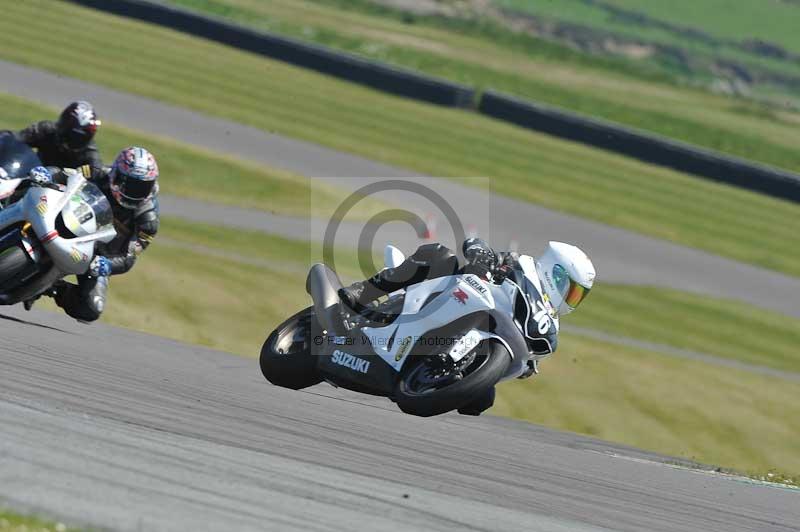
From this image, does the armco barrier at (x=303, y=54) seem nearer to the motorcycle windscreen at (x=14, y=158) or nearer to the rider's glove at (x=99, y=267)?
the motorcycle windscreen at (x=14, y=158)

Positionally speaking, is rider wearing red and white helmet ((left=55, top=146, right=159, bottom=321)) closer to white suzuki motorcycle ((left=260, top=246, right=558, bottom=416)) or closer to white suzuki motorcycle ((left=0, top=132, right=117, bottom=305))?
white suzuki motorcycle ((left=0, top=132, right=117, bottom=305))

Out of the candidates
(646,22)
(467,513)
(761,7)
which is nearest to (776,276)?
(467,513)

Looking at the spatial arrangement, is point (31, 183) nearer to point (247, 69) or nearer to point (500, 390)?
point (500, 390)

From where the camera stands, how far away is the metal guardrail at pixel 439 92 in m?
30.9

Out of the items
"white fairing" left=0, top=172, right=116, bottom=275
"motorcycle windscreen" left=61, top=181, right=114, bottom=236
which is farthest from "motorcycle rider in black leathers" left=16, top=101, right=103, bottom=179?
"white fairing" left=0, top=172, right=116, bottom=275

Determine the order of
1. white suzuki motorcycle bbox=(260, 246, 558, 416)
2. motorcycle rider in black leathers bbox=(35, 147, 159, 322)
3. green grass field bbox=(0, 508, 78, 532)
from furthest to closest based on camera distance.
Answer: motorcycle rider in black leathers bbox=(35, 147, 159, 322)
white suzuki motorcycle bbox=(260, 246, 558, 416)
green grass field bbox=(0, 508, 78, 532)

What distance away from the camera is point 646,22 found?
54.8 meters

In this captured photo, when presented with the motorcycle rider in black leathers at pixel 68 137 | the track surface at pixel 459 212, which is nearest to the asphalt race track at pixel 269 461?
the motorcycle rider in black leathers at pixel 68 137

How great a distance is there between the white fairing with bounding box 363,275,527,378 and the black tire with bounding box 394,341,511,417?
10 cm

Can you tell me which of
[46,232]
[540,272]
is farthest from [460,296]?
[46,232]

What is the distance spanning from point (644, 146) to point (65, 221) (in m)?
24.0

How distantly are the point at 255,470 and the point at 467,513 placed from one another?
87 centimetres

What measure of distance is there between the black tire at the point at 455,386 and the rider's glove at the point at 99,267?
2883 millimetres

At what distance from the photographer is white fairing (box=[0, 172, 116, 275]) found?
880 cm
